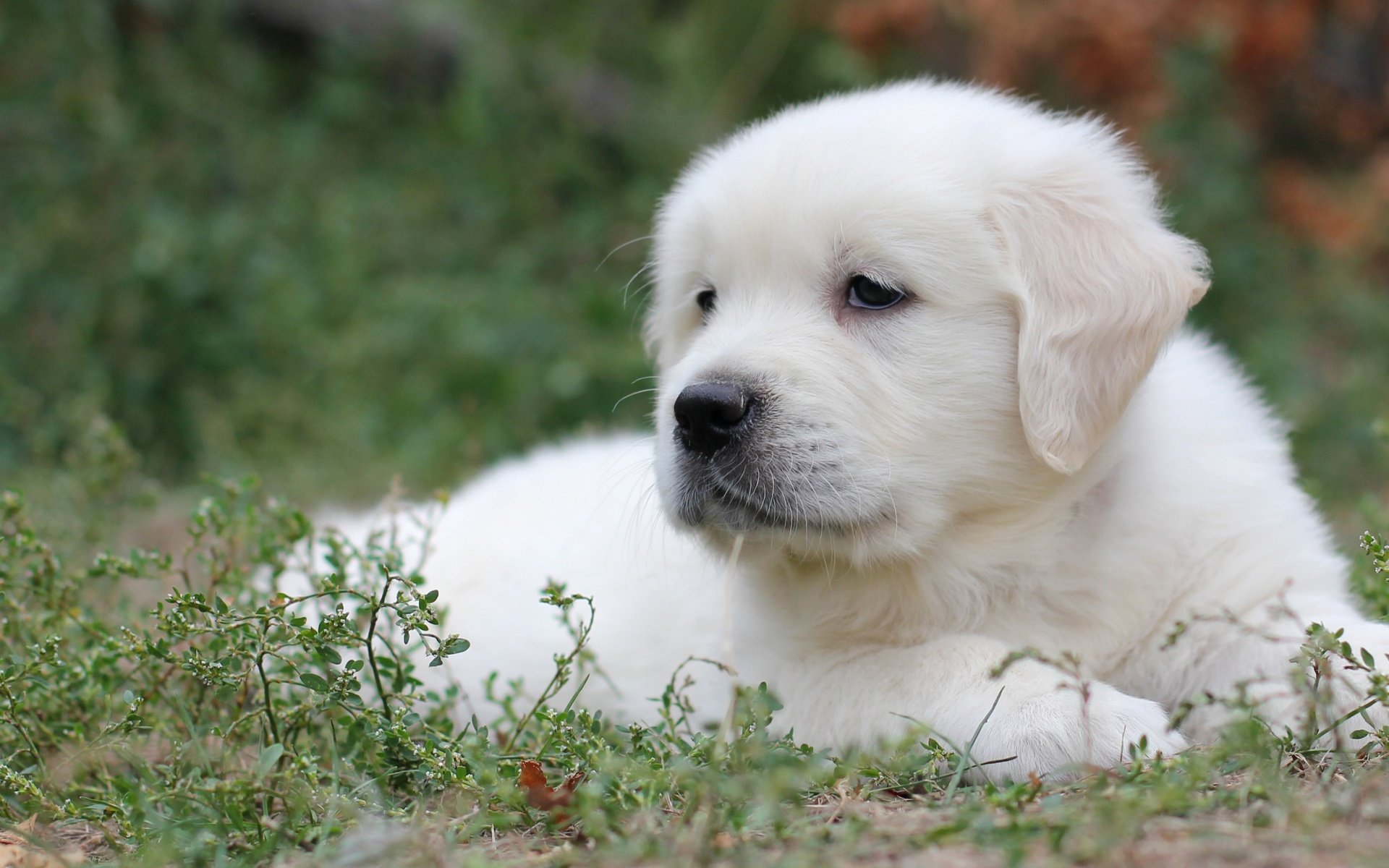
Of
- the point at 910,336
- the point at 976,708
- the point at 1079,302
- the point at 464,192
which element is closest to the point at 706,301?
the point at 910,336

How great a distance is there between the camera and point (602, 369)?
6.96m

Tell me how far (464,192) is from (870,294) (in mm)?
5927

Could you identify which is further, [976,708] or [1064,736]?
[976,708]

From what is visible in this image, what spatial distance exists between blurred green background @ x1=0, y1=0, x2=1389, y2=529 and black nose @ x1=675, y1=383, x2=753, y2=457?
2.82 meters

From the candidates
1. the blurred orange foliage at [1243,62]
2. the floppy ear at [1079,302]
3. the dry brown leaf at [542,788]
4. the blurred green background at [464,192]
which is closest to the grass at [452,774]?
the dry brown leaf at [542,788]

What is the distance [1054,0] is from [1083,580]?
6.16 m

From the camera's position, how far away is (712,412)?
2.94 meters

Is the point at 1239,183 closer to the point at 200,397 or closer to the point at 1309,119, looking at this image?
the point at 1309,119

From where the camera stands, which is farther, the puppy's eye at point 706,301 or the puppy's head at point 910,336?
the puppy's eye at point 706,301

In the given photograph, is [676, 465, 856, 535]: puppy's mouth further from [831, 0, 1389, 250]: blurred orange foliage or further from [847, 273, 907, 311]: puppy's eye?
[831, 0, 1389, 250]: blurred orange foliage

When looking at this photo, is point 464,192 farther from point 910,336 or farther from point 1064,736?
point 1064,736

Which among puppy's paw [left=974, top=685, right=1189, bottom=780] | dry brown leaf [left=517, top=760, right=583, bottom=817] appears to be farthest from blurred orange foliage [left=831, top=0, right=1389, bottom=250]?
dry brown leaf [left=517, top=760, right=583, bottom=817]

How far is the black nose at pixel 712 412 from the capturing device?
293 centimetres

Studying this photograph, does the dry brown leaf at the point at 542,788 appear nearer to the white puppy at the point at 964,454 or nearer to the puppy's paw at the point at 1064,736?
the white puppy at the point at 964,454
